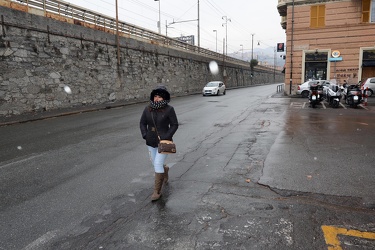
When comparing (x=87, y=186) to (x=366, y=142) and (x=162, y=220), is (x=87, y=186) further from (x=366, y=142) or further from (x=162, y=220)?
(x=366, y=142)

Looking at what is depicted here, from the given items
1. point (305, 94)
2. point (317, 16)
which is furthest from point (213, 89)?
point (317, 16)

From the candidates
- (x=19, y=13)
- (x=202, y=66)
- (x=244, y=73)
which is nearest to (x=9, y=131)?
(x=19, y=13)

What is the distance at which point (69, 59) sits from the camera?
16859mm

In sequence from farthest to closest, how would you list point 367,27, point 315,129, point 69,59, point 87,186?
point 367,27, point 69,59, point 315,129, point 87,186

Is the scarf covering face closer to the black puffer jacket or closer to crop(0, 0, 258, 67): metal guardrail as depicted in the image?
the black puffer jacket

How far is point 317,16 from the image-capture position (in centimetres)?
2380

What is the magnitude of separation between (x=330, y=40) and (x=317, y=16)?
229 cm

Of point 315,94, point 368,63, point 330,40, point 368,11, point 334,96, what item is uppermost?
point 368,11

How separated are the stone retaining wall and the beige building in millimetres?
12445

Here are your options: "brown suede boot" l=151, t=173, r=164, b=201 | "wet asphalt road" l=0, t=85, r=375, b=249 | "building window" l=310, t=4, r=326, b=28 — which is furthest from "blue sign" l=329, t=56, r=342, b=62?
"brown suede boot" l=151, t=173, r=164, b=201

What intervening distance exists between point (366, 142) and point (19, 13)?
1530cm

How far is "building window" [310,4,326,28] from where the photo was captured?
23594mm

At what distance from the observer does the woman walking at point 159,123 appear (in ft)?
13.7

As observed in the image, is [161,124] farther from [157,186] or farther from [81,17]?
[81,17]
